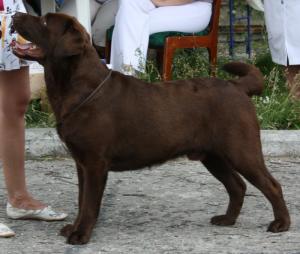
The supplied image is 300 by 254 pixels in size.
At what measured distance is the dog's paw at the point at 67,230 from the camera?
14.8 ft

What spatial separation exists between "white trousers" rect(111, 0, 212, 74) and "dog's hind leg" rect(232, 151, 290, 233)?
7.84 ft

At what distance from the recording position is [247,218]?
4859 millimetres

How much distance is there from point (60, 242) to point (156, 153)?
678mm

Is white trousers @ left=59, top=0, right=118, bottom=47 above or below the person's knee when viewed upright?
above

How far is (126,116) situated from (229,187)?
78cm

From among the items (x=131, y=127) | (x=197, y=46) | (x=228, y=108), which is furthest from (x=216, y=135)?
(x=197, y=46)

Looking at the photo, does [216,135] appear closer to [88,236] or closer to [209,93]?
[209,93]

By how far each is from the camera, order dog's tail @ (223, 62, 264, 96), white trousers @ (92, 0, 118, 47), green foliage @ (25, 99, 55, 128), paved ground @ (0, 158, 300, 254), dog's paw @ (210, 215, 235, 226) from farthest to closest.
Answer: white trousers @ (92, 0, 118, 47)
green foliage @ (25, 99, 55, 128)
dog's paw @ (210, 215, 235, 226)
dog's tail @ (223, 62, 264, 96)
paved ground @ (0, 158, 300, 254)

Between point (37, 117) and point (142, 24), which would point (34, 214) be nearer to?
point (37, 117)

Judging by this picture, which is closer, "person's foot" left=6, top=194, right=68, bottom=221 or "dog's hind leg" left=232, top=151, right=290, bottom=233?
"dog's hind leg" left=232, top=151, right=290, bottom=233

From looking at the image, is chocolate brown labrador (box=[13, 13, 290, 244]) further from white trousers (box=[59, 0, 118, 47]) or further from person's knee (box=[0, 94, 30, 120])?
white trousers (box=[59, 0, 118, 47])

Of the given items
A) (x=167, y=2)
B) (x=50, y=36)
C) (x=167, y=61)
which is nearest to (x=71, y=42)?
(x=50, y=36)

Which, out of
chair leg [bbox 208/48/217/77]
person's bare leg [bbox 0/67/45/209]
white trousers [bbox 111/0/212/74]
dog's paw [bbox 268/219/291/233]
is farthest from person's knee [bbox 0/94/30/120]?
chair leg [bbox 208/48/217/77]

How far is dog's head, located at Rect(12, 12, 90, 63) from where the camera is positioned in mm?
4254
